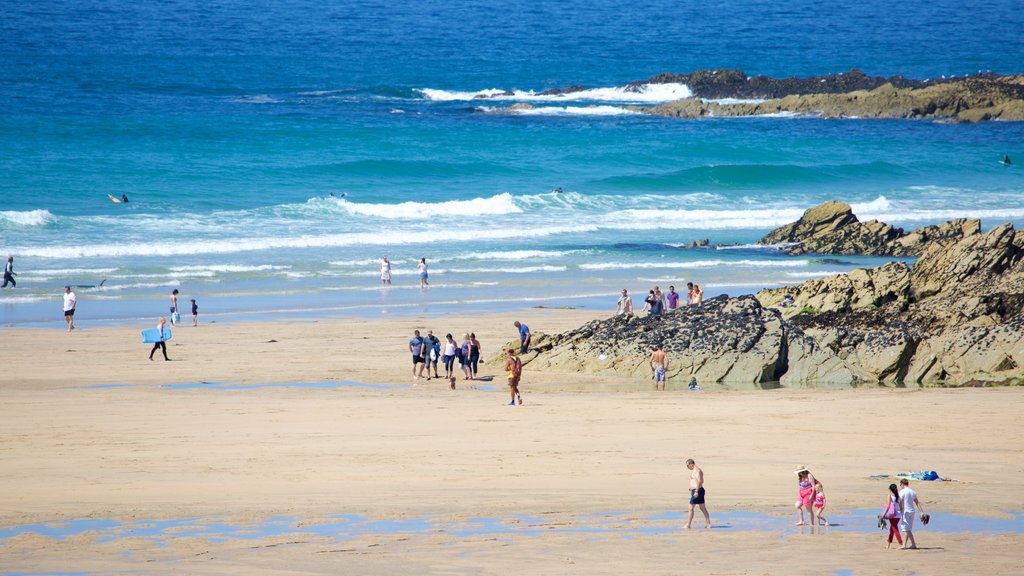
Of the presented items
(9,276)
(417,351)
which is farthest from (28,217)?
(417,351)

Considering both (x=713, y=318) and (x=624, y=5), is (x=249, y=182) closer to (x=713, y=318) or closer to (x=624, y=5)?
(x=713, y=318)

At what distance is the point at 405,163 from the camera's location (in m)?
51.8

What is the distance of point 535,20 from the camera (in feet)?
358

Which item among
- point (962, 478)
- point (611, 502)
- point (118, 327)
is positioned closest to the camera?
point (611, 502)

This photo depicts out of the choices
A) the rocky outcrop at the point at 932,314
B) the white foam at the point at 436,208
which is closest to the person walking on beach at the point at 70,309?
the rocky outcrop at the point at 932,314

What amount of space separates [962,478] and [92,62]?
231 feet

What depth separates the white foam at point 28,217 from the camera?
3759cm

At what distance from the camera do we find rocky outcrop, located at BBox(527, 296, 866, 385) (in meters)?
18.8

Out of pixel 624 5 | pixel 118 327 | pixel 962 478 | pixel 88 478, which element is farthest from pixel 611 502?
pixel 624 5

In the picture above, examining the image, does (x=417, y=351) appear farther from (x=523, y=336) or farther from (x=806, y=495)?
(x=806, y=495)

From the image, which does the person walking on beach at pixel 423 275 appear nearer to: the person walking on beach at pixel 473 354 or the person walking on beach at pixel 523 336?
the person walking on beach at pixel 523 336

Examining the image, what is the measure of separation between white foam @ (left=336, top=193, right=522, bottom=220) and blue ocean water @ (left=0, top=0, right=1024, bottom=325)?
Result: 0.36 feet

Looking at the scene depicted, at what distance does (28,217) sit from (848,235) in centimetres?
2641

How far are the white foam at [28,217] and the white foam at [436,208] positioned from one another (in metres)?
10.4
